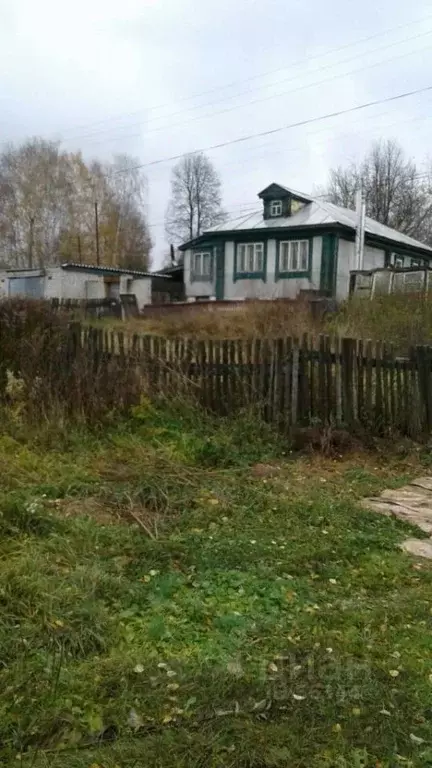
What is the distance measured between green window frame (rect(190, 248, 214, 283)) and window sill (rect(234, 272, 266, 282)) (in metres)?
1.58

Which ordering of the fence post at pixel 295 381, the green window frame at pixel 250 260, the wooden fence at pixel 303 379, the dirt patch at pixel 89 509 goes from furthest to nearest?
the green window frame at pixel 250 260 < the fence post at pixel 295 381 < the wooden fence at pixel 303 379 < the dirt patch at pixel 89 509

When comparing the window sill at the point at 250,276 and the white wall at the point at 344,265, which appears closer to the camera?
the white wall at the point at 344,265

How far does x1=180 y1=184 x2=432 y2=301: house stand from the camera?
24.7 meters

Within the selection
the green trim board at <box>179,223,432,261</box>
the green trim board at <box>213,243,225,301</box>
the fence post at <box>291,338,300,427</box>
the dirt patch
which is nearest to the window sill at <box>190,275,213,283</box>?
the green trim board at <box>213,243,225,301</box>

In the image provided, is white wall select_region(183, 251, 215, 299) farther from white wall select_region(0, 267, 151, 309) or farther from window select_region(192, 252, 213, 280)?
white wall select_region(0, 267, 151, 309)

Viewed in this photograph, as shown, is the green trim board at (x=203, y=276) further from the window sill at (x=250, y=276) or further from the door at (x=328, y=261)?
the door at (x=328, y=261)

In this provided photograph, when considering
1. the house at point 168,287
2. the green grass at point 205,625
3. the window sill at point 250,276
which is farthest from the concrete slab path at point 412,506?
the house at point 168,287

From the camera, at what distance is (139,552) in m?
3.59

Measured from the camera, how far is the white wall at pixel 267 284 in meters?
24.7

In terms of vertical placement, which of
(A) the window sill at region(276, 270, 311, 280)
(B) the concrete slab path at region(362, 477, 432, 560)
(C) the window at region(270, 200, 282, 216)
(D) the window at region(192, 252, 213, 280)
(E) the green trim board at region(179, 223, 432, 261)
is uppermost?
(C) the window at region(270, 200, 282, 216)

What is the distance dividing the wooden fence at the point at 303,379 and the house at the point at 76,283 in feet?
72.7

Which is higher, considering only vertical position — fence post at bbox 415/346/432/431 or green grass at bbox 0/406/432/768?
fence post at bbox 415/346/432/431

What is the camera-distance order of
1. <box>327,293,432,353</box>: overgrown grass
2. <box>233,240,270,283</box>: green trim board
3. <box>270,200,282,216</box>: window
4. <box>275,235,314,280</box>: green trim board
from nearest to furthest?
<box>327,293,432,353</box>: overgrown grass
<box>275,235,314,280</box>: green trim board
<box>233,240,270,283</box>: green trim board
<box>270,200,282,216</box>: window

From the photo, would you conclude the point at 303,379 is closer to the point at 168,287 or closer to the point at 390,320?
the point at 390,320
